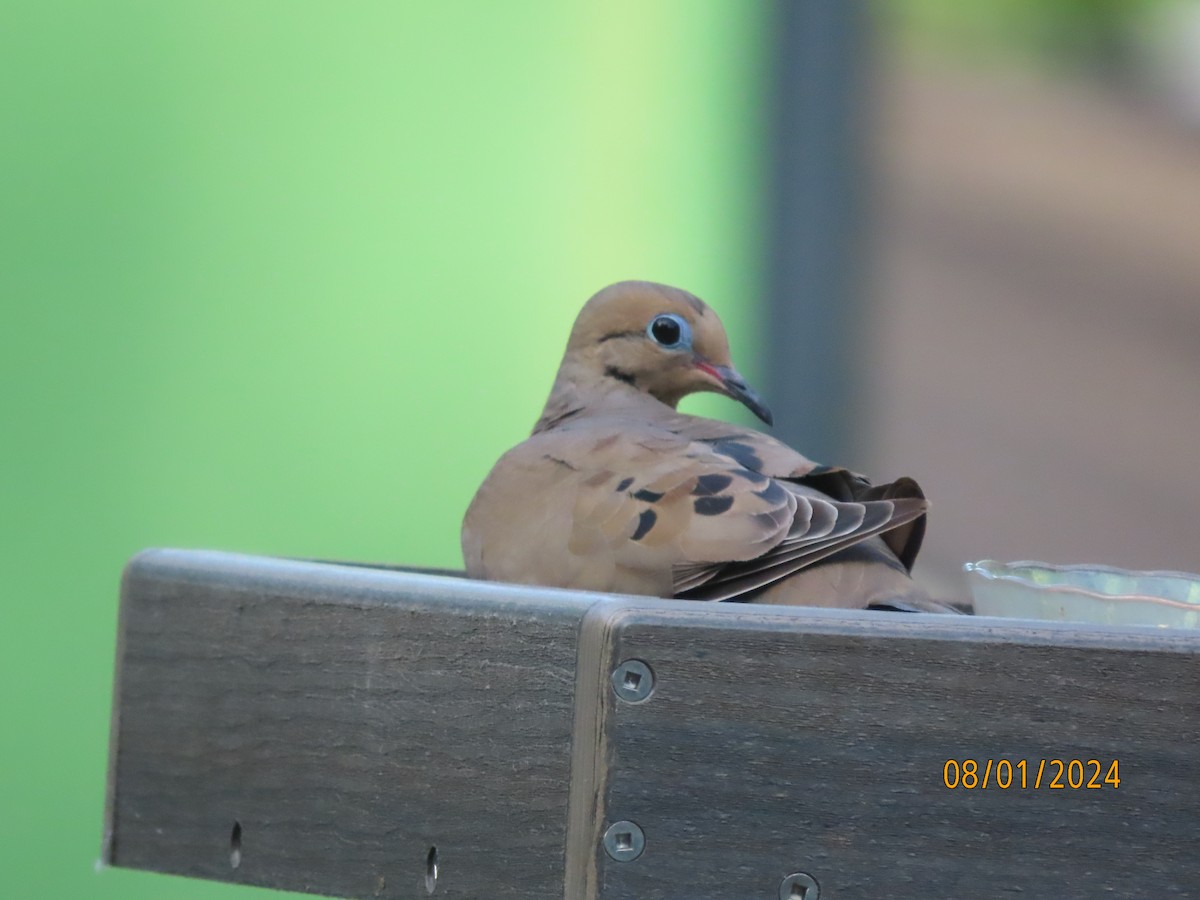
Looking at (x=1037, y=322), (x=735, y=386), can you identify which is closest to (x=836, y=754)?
(x=735, y=386)

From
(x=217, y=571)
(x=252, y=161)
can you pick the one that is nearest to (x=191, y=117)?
(x=252, y=161)

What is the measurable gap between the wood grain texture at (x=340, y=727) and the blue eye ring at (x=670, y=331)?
59cm

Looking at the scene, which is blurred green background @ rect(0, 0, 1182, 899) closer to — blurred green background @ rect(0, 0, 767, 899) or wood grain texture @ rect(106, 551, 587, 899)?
blurred green background @ rect(0, 0, 767, 899)

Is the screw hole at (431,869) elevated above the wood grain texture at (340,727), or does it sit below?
below

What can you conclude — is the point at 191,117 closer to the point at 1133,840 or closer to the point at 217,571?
the point at 217,571

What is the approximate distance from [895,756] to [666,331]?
2.62 feet

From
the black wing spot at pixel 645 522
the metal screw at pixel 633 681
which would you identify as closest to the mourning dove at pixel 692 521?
the black wing spot at pixel 645 522

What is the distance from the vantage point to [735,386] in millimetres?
1644

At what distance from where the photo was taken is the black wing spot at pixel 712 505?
1.17 meters

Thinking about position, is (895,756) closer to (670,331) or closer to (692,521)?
(692,521)

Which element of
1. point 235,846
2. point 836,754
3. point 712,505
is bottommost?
point 235,846

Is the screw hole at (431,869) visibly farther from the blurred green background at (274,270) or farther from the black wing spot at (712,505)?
the blurred green background at (274,270)

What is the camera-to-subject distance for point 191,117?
2564 mm

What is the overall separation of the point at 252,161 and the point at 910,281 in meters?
1.50
